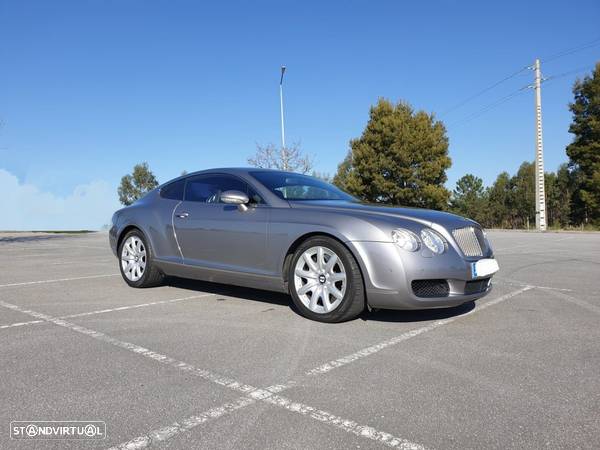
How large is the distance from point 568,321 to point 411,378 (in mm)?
2163

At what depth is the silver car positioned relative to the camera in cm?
388

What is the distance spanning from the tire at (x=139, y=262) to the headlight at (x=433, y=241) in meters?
3.32

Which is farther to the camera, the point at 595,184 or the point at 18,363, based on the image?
the point at 595,184

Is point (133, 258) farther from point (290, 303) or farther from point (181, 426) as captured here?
point (181, 426)

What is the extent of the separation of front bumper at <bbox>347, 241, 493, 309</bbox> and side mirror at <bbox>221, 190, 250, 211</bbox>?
1.27 metres

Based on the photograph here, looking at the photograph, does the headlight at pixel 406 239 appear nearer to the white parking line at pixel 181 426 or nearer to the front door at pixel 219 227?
the front door at pixel 219 227

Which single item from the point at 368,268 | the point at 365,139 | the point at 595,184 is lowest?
the point at 368,268

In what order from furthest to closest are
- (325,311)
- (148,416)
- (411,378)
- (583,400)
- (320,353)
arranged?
(325,311)
(320,353)
(411,378)
(583,400)
(148,416)

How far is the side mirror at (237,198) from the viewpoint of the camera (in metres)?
4.72

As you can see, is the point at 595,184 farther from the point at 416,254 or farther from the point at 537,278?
the point at 416,254

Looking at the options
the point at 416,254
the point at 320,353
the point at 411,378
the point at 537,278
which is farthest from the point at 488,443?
the point at 537,278

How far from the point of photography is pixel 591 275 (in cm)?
688

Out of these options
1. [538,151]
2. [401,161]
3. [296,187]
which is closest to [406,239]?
[296,187]

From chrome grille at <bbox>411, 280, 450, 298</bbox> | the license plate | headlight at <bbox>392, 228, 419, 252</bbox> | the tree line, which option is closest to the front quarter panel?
headlight at <bbox>392, 228, 419, 252</bbox>
